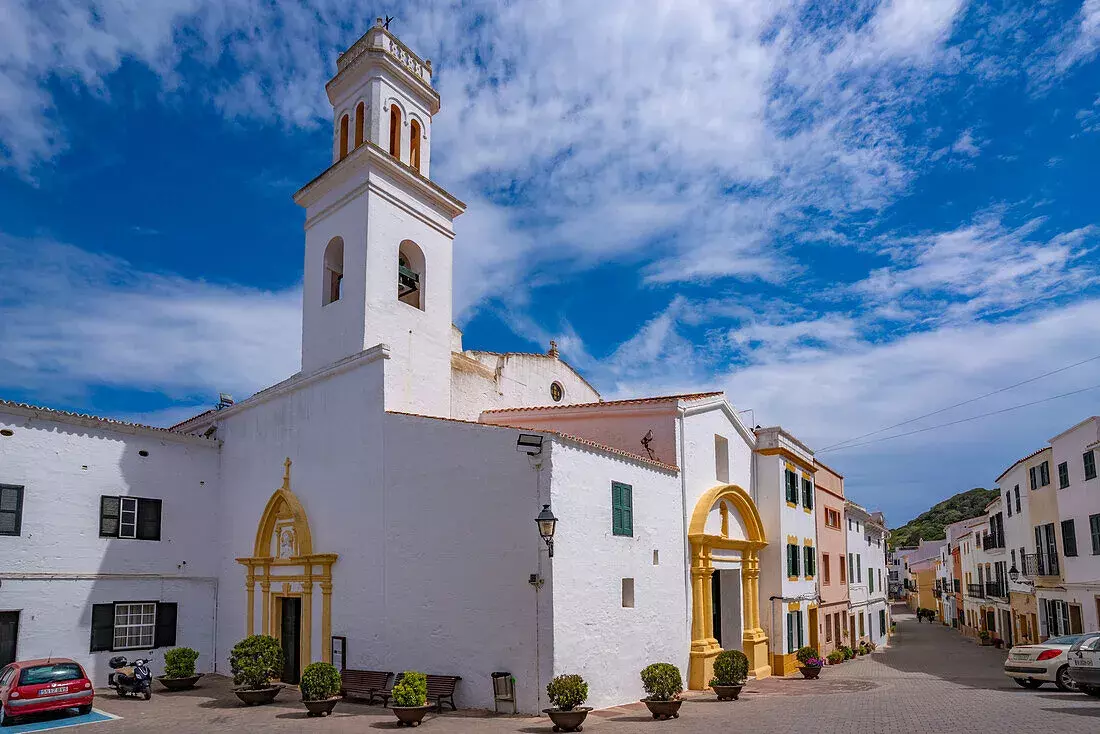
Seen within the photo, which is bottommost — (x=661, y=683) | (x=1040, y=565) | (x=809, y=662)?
(x=809, y=662)

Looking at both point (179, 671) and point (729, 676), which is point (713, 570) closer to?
point (729, 676)

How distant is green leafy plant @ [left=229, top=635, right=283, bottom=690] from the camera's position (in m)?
17.6

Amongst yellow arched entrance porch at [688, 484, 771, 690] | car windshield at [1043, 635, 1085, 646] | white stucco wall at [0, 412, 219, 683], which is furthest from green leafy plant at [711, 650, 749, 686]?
white stucco wall at [0, 412, 219, 683]

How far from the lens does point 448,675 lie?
1667cm

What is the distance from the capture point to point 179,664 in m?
19.6

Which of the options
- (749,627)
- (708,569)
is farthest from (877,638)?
(708,569)

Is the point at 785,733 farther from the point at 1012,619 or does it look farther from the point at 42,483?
the point at 1012,619

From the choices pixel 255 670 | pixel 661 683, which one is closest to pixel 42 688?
pixel 255 670

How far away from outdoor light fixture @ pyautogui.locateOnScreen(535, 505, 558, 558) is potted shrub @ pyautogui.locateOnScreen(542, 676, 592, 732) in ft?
8.38

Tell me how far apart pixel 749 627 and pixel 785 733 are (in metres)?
10.6

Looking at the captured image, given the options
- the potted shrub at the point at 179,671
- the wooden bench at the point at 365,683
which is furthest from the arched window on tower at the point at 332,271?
the wooden bench at the point at 365,683

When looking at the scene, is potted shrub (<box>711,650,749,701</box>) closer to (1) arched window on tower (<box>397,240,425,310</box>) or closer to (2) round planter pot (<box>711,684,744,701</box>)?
(2) round planter pot (<box>711,684,744,701</box>)

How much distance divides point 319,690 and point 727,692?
9376 mm

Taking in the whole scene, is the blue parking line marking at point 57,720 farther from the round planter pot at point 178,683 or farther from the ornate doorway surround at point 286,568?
the ornate doorway surround at point 286,568
